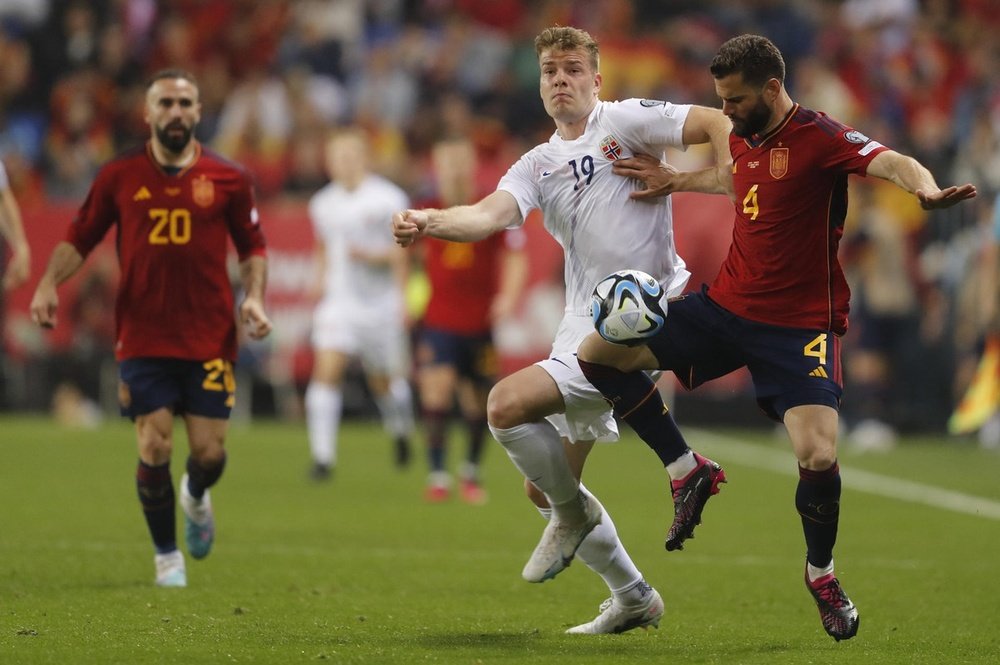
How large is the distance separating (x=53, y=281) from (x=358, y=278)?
22.7 feet

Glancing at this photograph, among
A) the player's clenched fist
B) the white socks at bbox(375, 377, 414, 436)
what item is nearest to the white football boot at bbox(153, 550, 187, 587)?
the player's clenched fist

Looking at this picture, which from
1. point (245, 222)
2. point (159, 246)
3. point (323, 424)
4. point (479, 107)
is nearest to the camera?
point (159, 246)

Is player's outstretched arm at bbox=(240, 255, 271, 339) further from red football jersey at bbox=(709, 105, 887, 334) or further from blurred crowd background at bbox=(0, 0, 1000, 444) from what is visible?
blurred crowd background at bbox=(0, 0, 1000, 444)

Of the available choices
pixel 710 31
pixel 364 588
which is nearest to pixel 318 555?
pixel 364 588

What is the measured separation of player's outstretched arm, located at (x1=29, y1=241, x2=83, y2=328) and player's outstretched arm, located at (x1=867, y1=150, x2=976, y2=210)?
4.23 meters

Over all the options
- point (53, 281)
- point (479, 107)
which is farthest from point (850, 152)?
point (479, 107)

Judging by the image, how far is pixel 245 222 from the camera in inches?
356

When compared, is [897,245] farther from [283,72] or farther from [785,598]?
[785,598]

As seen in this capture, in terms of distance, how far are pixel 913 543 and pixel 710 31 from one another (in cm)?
1428

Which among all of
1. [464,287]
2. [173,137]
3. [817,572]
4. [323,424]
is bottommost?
[323,424]

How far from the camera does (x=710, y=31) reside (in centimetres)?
2412

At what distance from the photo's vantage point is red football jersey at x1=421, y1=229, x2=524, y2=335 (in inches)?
550

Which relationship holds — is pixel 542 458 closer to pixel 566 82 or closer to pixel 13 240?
pixel 566 82

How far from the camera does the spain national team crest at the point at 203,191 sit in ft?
29.0
